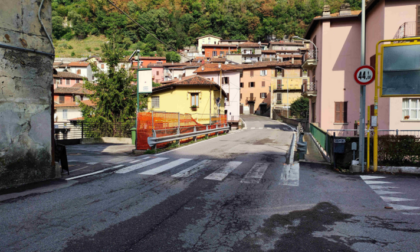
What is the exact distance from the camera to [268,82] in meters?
74.3

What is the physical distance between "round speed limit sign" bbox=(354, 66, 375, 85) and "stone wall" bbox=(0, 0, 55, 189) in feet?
29.3

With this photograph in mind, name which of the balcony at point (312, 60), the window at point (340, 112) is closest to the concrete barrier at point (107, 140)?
the window at point (340, 112)

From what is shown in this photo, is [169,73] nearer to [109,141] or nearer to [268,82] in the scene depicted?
[268,82]

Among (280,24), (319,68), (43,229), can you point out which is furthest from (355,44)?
(280,24)

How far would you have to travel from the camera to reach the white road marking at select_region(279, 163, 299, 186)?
8.19 m

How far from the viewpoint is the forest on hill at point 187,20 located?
4417 inches

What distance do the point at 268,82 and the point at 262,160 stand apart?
6441 centimetres

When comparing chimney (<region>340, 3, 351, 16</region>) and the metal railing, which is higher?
chimney (<region>340, 3, 351, 16</region>)

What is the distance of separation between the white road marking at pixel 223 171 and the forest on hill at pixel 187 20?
333 ft

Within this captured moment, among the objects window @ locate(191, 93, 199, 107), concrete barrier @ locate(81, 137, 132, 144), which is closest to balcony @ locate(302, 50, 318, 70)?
window @ locate(191, 93, 199, 107)

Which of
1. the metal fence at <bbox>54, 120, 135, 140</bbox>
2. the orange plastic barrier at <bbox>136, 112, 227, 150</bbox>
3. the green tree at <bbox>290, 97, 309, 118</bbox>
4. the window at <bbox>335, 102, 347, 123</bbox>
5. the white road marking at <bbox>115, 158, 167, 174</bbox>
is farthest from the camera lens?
the green tree at <bbox>290, 97, 309, 118</bbox>

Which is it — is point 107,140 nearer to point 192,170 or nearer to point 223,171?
point 192,170

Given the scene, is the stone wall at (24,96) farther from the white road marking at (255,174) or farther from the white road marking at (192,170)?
the white road marking at (255,174)

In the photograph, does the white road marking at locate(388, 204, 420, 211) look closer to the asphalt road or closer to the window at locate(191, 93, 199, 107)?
the asphalt road
